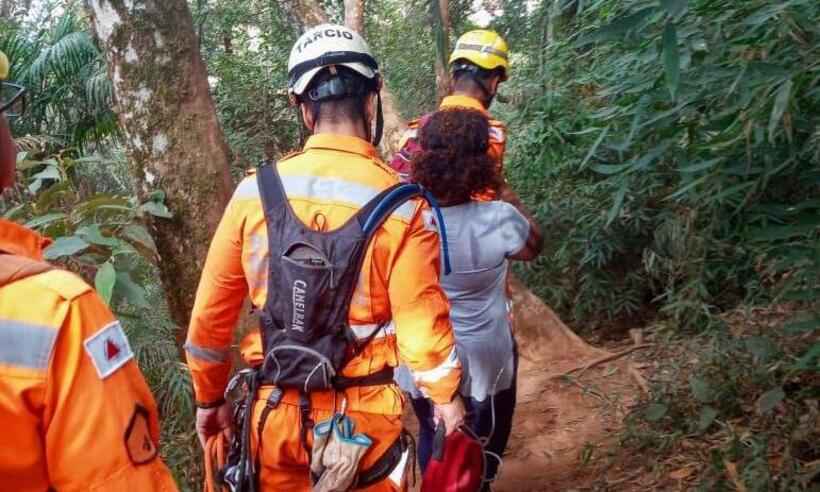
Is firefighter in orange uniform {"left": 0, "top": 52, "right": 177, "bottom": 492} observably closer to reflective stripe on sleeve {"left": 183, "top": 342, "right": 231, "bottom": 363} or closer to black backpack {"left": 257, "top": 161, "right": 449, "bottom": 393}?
black backpack {"left": 257, "top": 161, "right": 449, "bottom": 393}

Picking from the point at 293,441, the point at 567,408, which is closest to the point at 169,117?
the point at 293,441

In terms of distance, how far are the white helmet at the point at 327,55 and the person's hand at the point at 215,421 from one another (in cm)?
108

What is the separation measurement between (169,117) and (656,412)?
299cm

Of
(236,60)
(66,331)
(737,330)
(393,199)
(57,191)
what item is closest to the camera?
(66,331)

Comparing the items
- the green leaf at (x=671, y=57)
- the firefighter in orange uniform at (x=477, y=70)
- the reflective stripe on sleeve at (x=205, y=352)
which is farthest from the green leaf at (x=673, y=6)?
the firefighter in orange uniform at (x=477, y=70)

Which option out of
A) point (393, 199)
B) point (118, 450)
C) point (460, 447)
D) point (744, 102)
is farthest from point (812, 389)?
point (118, 450)

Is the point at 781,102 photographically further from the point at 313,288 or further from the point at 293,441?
the point at 293,441

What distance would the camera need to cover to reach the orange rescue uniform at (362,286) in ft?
7.18

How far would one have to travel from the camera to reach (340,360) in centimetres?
219

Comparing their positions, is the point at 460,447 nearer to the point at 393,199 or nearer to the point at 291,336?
the point at 291,336

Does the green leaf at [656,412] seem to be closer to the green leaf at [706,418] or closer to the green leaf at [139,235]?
the green leaf at [706,418]

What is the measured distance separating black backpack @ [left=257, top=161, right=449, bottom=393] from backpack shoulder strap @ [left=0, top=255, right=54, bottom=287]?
38.0 inches

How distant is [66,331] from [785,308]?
4.46 meters

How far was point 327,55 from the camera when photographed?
2293 mm
